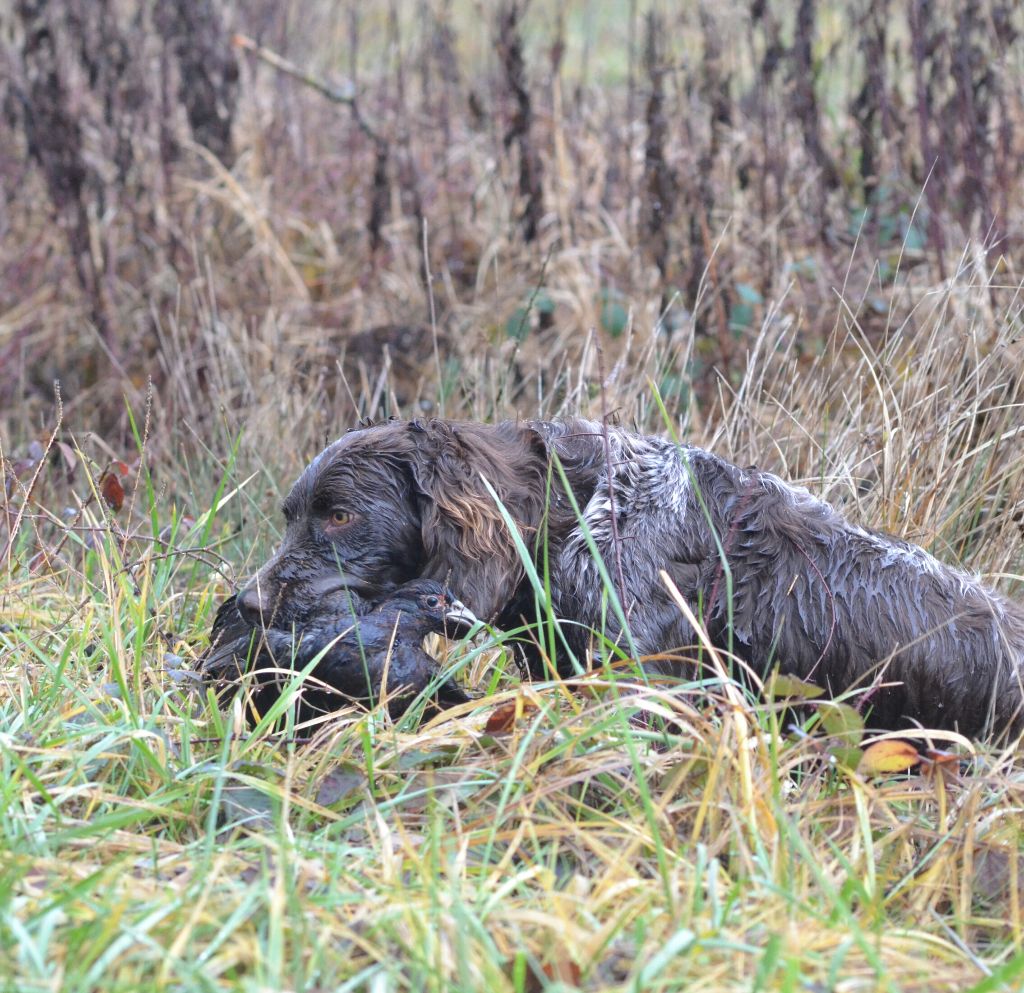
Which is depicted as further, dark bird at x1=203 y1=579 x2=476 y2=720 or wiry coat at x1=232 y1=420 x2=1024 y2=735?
wiry coat at x1=232 y1=420 x2=1024 y2=735

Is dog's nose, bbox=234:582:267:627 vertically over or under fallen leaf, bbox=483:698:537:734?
over

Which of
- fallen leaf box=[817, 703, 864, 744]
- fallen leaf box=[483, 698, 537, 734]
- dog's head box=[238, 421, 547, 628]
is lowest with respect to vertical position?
fallen leaf box=[483, 698, 537, 734]

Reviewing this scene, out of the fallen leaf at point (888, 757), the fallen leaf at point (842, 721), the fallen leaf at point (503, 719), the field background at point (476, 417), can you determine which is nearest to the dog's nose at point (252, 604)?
the field background at point (476, 417)

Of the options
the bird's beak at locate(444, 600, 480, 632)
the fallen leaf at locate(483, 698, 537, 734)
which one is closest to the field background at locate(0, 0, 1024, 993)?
the fallen leaf at locate(483, 698, 537, 734)

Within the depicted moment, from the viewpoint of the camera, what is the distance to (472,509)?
348 centimetres

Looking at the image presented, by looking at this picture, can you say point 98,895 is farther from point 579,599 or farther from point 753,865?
point 579,599

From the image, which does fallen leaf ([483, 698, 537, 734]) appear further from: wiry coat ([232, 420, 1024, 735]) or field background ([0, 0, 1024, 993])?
wiry coat ([232, 420, 1024, 735])

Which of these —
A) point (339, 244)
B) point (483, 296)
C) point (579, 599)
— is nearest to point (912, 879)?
point (579, 599)

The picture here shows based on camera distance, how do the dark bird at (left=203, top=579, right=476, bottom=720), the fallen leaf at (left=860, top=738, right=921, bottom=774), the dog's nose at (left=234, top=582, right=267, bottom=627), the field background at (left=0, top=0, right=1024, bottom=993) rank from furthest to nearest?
the dog's nose at (left=234, top=582, right=267, bottom=627) < the dark bird at (left=203, top=579, right=476, bottom=720) < the fallen leaf at (left=860, top=738, right=921, bottom=774) < the field background at (left=0, top=0, right=1024, bottom=993)

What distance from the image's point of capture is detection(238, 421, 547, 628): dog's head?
136 inches

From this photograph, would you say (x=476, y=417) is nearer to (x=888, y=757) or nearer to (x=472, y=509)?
(x=472, y=509)

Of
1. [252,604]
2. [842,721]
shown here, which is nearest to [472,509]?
[252,604]

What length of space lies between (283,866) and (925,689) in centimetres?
187

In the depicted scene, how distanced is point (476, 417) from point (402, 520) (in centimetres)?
154
